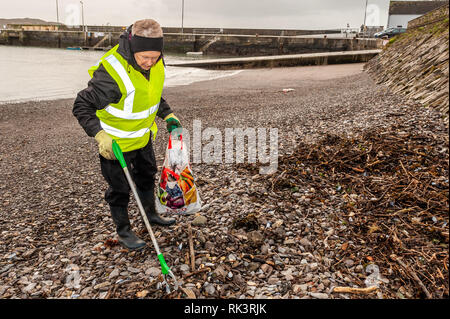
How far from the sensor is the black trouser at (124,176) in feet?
10.3

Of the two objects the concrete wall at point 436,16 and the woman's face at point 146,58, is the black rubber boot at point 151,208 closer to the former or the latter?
the woman's face at point 146,58

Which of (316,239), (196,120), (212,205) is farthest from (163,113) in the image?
(196,120)

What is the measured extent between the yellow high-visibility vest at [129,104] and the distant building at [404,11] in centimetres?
7545

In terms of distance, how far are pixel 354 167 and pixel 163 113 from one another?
2607 mm

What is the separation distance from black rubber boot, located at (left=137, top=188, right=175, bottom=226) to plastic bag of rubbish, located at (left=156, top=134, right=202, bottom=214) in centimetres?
17

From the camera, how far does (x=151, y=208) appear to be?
3.83 meters

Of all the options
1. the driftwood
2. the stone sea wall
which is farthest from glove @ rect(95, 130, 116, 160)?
the stone sea wall

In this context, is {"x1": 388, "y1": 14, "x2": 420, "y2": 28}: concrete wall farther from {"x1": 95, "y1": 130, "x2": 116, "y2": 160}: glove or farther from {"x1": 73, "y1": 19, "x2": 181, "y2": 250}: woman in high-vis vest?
{"x1": 95, "y1": 130, "x2": 116, "y2": 160}: glove

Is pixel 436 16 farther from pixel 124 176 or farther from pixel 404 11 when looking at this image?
pixel 404 11

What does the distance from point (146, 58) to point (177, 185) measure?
4.47ft

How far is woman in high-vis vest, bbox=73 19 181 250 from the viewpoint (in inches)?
112

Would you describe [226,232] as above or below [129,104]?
below

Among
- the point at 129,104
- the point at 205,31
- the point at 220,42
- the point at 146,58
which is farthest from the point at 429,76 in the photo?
the point at 205,31

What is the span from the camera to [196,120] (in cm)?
940
